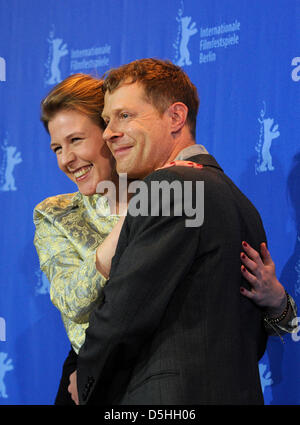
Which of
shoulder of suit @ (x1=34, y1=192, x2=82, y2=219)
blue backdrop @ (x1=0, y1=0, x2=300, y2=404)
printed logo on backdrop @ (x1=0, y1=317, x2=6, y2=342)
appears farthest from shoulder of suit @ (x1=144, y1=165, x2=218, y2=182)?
printed logo on backdrop @ (x1=0, y1=317, x2=6, y2=342)

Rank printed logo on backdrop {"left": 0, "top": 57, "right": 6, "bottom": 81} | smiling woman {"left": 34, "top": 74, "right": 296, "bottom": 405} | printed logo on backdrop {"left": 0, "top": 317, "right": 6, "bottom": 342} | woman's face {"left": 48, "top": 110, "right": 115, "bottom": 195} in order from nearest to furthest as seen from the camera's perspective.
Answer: smiling woman {"left": 34, "top": 74, "right": 296, "bottom": 405} → woman's face {"left": 48, "top": 110, "right": 115, "bottom": 195} → printed logo on backdrop {"left": 0, "top": 317, "right": 6, "bottom": 342} → printed logo on backdrop {"left": 0, "top": 57, "right": 6, "bottom": 81}

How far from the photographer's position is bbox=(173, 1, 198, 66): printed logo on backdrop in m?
2.68

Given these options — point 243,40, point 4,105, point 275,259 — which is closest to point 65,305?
point 275,259

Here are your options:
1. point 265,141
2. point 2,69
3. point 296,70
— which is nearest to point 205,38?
point 296,70

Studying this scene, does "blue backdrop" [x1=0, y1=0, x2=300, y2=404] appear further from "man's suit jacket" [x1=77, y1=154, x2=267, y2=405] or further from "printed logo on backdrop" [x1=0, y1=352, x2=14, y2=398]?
"man's suit jacket" [x1=77, y1=154, x2=267, y2=405]

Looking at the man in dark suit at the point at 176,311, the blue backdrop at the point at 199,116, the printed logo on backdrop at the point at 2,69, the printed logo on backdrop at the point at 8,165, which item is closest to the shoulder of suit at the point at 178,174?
the man in dark suit at the point at 176,311

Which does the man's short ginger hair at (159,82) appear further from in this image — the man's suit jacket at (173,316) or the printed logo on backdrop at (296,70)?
the printed logo on backdrop at (296,70)

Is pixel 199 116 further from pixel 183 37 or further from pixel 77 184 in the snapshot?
pixel 77 184

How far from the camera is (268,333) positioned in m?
1.65

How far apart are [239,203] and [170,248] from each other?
25 cm

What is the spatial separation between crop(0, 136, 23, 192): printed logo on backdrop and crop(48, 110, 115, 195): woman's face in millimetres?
1419

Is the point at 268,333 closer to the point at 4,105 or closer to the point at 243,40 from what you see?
the point at 243,40

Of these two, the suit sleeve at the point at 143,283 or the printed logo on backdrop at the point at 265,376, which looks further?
the printed logo on backdrop at the point at 265,376

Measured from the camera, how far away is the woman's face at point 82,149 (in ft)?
6.34
